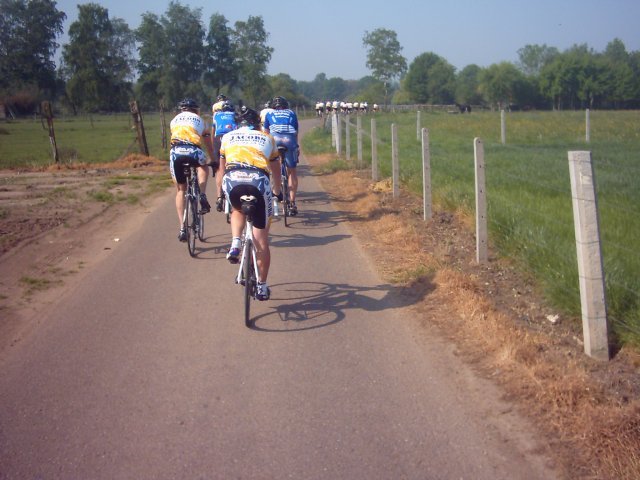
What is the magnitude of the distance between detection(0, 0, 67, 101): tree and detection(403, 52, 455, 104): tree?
55033mm

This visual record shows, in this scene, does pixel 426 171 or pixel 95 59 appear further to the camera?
pixel 95 59

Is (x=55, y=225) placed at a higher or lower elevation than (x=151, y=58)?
lower

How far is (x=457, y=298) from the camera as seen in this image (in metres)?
6.71

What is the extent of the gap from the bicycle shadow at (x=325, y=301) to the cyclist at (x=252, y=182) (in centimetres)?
32

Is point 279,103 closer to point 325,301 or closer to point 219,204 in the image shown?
point 219,204

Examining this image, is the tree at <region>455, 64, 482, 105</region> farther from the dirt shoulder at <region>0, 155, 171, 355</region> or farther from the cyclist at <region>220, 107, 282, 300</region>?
the cyclist at <region>220, 107, 282, 300</region>

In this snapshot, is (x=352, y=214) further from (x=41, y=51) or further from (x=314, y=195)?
(x=41, y=51)

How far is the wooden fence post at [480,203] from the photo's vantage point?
25.2 ft

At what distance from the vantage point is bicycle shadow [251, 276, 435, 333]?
645cm

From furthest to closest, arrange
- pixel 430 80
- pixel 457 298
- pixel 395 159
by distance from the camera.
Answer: pixel 430 80 → pixel 395 159 → pixel 457 298

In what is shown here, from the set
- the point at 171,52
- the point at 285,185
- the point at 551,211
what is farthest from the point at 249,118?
the point at 171,52

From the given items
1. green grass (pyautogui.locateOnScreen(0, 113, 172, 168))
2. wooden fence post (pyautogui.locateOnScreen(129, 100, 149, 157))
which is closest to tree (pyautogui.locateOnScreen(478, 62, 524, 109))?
green grass (pyautogui.locateOnScreen(0, 113, 172, 168))

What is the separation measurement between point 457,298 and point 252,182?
7.46 feet

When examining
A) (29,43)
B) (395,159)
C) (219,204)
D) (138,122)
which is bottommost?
(219,204)
